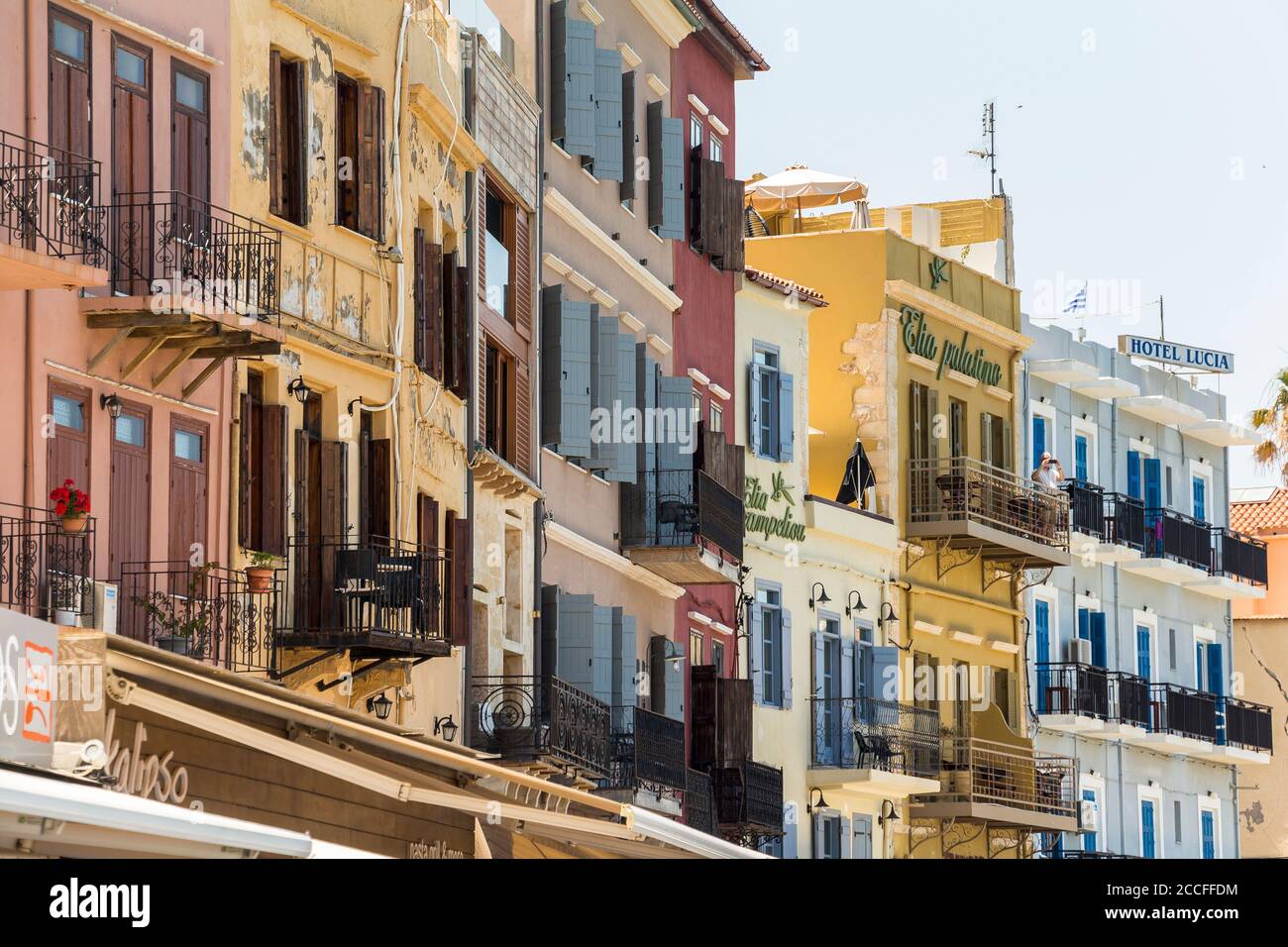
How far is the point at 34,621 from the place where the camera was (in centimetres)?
1555

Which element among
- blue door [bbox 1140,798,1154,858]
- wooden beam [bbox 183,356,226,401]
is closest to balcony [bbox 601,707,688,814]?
wooden beam [bbox 183,356,226,401]

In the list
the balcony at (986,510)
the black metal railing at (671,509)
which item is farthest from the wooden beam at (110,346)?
the balcony at (986,510)

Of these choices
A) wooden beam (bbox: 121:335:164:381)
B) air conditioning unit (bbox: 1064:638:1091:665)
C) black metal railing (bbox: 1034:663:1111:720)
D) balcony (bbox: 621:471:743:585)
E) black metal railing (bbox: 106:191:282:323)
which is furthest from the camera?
air conditioning unit (bbox: 1064:638:1091:665)

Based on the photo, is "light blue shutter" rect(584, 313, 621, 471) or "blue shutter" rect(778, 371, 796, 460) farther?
"blue shutter" rect(778, 371, 796, 460)

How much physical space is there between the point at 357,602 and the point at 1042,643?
27.5 metres

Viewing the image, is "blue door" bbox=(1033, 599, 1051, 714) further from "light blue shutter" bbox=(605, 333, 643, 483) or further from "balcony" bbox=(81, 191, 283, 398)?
"balcony" bbox=(81, 191, 283, 398)

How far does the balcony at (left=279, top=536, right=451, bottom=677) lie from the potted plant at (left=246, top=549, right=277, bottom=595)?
0.44m

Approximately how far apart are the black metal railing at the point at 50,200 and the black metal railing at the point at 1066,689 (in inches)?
1203

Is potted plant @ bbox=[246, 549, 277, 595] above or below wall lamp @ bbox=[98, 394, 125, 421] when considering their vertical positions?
below

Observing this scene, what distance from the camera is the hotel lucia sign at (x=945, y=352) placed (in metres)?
45.0

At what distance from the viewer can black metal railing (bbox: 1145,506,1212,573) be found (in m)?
52.5

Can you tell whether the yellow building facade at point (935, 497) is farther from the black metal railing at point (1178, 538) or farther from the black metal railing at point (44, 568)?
the black metal railing at point (44, 568)

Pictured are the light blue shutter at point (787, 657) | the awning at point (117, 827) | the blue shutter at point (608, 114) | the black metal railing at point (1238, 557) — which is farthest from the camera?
the black metal railing at point (1238, 557)

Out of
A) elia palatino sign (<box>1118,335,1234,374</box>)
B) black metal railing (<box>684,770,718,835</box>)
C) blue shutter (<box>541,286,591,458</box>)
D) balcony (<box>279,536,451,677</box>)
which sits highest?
elia palatino sign (<box>1118,335,1234,374</box>)
